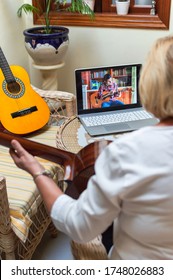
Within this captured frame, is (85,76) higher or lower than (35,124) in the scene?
higher

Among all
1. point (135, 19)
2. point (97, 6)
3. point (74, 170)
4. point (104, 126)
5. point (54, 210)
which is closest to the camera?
point (54, 210)

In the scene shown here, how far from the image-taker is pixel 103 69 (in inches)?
67.2

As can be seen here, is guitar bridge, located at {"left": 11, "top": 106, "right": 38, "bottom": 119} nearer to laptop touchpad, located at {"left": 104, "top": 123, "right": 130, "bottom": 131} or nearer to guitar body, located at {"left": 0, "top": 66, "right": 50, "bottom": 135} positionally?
guitar body, located at {"left": 0, "top": 66, "right": 50, "bottom": 135}

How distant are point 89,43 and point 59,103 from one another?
533 mm

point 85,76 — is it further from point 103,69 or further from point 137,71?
point 137,71

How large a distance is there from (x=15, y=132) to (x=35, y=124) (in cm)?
11

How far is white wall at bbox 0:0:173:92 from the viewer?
85.4 inches

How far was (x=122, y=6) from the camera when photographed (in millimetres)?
2164

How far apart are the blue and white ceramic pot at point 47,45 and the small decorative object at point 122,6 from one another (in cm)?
37

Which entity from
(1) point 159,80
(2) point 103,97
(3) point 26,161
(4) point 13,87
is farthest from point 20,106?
(1) point 159,80

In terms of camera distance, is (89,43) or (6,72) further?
(89,43)

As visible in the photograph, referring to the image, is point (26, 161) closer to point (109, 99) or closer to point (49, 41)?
Result: point (109, 99)
